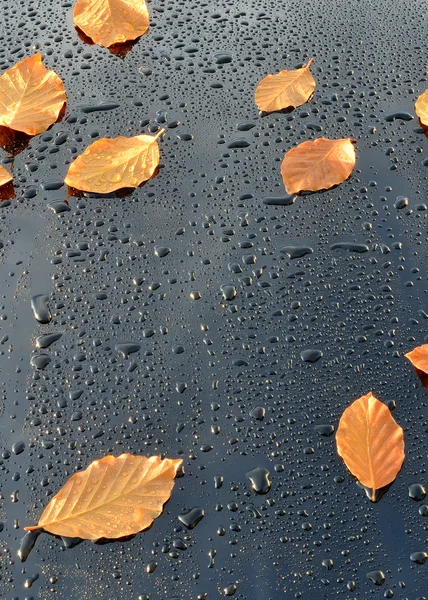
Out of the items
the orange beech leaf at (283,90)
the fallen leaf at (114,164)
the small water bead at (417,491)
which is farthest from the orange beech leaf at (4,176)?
the small water bead at (417,491)

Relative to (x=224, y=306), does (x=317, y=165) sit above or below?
above

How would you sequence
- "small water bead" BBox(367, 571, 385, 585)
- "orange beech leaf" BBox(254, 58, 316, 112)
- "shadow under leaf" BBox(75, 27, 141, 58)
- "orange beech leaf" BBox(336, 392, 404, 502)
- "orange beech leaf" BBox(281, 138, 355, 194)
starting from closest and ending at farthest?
"small water bead" BBox(367, 571, 385, 585) → "orange beech leaf" BBox(336, 392, 404, 502) → "orange beech leaf" BBox(281, 138, 355, 194) → "orange beech leaf" BBox(254, 58, 316, 112) → "shadow under leaf" BBox(75, 27, 141, 58)

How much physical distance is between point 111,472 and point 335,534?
17.8 inches

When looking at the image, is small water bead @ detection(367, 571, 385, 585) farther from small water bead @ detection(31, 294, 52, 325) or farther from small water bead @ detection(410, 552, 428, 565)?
small water bead @ detection(31, 294, 52, 325)

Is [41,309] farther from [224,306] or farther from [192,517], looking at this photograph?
[192,517]

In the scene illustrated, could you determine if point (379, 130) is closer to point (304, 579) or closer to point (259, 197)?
point (259, 197)

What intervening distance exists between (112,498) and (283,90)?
3.68 ft

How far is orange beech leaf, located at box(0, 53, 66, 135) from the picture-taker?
1722 mm

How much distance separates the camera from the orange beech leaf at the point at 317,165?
160 centimetres

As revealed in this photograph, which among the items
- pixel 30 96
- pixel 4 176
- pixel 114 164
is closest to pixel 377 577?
pixel 114 164

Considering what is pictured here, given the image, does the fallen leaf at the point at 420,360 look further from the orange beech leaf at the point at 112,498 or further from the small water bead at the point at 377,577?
the orange beech leaf at the point at 112,498

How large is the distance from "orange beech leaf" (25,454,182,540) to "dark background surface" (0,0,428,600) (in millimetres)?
25

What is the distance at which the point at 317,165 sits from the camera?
1610 millimetres

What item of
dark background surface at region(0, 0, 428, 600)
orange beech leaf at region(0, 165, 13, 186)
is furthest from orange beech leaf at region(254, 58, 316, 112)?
orange beech leaf at region(0, 165, 13, 186)
